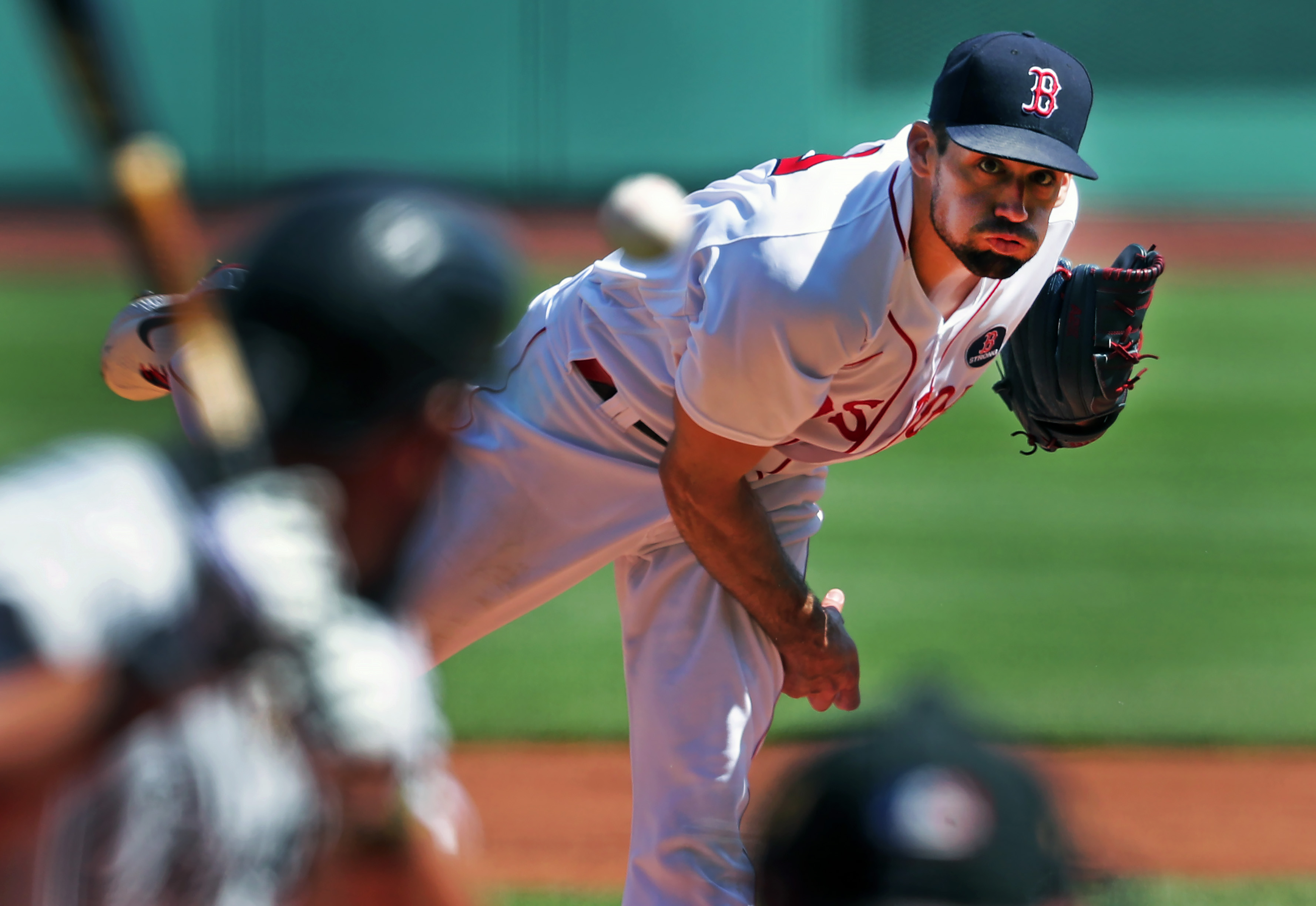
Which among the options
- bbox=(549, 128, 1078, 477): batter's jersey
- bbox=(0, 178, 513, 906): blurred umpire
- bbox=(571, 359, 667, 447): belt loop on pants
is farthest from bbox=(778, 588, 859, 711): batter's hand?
bbox=(0, 178, 513, 906): blurred umpire

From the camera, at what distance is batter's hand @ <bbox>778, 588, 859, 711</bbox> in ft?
Answer: 9.25

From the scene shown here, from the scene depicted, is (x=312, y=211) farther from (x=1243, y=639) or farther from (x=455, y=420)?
(x=1243, y=639)

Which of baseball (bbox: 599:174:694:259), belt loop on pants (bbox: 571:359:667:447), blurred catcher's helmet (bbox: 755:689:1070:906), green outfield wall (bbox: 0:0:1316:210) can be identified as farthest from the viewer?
green outfield wall (bbox: 0:0:1316:210)

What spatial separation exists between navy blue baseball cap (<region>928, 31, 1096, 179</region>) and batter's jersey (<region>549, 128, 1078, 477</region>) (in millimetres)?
140

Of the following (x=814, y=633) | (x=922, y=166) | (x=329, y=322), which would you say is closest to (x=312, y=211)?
(x=329, y=322)

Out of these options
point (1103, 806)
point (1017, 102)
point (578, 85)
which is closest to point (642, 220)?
point (1017, 102)

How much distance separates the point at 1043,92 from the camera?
254cm

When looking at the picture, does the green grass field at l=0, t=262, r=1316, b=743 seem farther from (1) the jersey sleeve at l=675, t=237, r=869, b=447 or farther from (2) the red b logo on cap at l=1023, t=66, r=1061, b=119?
(2) the red b logo on cap at l=1023, t=66, r=1061, b=119

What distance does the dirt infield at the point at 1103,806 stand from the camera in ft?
12.9

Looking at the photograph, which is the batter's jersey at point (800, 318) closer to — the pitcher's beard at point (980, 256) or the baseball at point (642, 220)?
the pitcher's beard at point (980, 256)

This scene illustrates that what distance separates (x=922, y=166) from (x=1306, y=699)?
12.3ft

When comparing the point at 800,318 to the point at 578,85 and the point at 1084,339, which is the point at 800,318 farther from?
the point at 578,85

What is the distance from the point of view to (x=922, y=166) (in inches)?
100.0

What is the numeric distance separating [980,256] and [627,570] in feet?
3.33
